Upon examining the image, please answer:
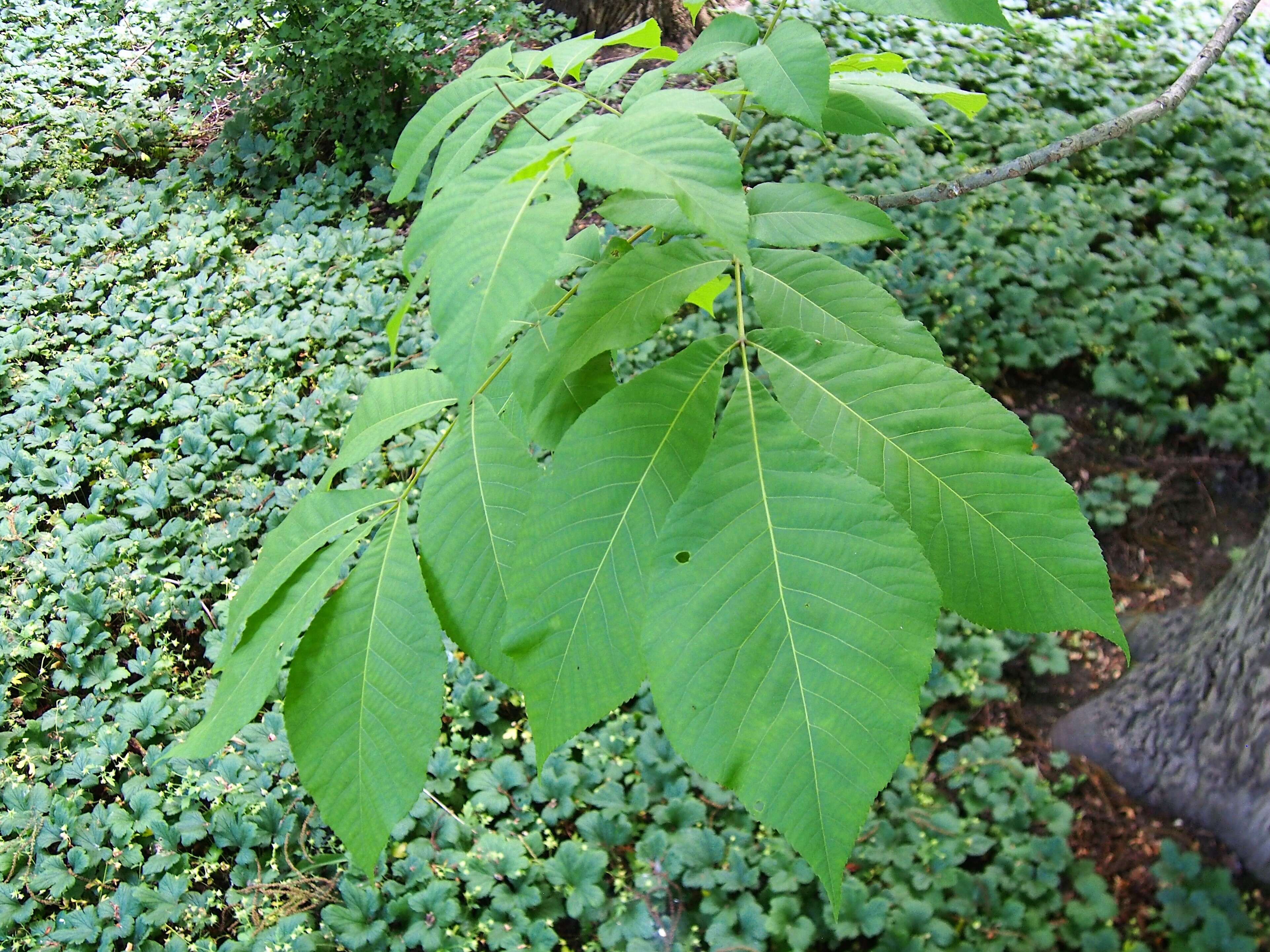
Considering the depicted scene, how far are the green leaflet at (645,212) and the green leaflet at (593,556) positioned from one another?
201 mm

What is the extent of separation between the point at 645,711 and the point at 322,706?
2.47 metres

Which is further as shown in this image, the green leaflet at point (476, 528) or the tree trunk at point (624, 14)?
the tree trunk at point (624, 14)

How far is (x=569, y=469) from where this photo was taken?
1.98ft

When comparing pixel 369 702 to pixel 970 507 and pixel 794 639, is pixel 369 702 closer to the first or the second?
pixel 794 639

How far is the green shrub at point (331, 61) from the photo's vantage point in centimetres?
480

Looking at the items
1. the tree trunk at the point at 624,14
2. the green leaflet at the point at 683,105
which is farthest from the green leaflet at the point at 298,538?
the tree trunk at the point at 624,14

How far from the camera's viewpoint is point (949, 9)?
725mm

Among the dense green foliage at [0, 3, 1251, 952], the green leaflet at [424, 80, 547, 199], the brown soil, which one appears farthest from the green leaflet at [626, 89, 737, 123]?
the brown soil

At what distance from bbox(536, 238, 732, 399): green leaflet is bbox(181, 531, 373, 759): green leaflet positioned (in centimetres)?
24

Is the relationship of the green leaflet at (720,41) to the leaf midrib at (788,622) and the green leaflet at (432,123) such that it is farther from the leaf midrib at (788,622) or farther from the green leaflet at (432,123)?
the leaf midrib at (788,622)

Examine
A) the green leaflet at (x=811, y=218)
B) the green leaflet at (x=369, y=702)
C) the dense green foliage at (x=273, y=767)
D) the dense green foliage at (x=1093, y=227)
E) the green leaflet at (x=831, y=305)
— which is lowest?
the dense green foliage at (x=273, y=767)

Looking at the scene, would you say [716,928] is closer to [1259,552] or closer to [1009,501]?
[1259,552]

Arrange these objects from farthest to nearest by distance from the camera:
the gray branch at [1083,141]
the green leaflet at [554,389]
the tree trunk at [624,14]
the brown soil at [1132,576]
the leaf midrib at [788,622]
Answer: the tree trunk at [624,14]
the brown soil at [1132,576]
the gray branch at [1083,141]
the green leaflet at [554,389]
the leaf midrib at [788,622]

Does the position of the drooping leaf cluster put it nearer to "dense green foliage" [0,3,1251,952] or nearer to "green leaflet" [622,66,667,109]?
"green leaflet" [622,66,667,109]
